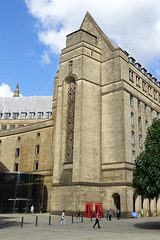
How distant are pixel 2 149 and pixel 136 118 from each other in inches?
1379

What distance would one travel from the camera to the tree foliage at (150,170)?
25812 mm

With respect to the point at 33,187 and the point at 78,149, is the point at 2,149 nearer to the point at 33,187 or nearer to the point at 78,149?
the point at 33,187

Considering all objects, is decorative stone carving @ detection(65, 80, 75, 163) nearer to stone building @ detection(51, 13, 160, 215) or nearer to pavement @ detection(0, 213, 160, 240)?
stone building @ detection(51, 13, 160, 215)

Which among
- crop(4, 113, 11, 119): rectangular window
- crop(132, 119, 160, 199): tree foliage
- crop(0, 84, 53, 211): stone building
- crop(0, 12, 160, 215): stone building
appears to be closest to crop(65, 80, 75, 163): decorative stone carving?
crop(0, 12, 160, 215): stone building

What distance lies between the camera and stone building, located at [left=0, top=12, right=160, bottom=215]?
41562 mm

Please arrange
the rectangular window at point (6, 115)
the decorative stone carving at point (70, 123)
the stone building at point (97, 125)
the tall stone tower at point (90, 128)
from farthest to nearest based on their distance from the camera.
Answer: the rectangular window at point (6, 115)
the decorative stone carving at point (70, 123)
the stone building at point (97, 125)
the tall stone tower at point (90, 128)

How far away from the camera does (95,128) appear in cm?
4575

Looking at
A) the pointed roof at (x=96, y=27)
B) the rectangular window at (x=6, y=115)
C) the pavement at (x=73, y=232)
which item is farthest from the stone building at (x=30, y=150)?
the rectangular window at (x=6, y=115)

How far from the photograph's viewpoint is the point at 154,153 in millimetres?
27359

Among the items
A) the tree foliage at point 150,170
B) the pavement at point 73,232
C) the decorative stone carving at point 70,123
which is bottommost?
the pavement at point 73,232

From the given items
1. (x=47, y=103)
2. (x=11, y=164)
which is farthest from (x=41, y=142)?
(x=47, y=103)

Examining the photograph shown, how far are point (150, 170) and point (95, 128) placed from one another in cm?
2034

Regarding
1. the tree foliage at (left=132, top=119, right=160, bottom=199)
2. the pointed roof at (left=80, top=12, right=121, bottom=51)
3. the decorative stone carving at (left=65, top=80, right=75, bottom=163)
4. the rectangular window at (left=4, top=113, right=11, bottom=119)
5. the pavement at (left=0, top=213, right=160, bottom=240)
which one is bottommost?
the pavement at (left=0, top=213, right=160, bottom=240)

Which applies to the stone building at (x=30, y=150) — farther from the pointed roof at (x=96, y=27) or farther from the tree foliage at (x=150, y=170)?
the tree foliage at (x=150, y=170)
